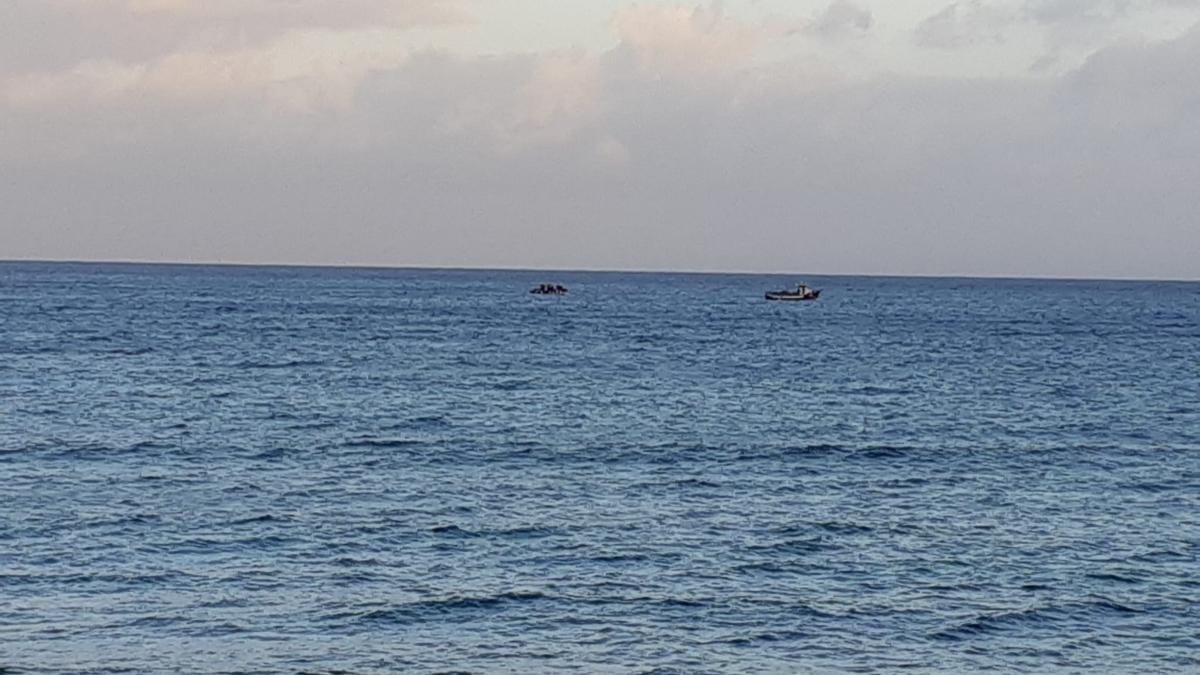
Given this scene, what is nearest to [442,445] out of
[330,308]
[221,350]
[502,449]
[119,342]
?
[502,449]

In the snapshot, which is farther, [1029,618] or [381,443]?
[381,443]

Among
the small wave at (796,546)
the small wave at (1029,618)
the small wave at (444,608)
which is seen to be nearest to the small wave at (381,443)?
the small wave at (796,546)

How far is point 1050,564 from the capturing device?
3481cm

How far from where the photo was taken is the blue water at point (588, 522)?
93.0ft

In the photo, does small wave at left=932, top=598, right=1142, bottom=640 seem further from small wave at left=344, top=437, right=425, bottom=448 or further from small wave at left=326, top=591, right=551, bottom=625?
small wave at left=344, top=437, right=425, bottom=448

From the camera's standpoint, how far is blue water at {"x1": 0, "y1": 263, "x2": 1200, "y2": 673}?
28.4m

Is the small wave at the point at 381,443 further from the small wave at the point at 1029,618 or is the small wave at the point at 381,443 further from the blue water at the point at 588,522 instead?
the small wave at the point at 1029,618

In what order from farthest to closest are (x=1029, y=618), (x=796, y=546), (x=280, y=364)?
1. (x=280, y=364)
2. (x=796, y=546)
3. (x=1029, y=618)

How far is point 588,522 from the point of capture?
3881 centimetres

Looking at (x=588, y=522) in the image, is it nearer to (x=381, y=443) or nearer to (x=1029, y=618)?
(x=1029, y=618)

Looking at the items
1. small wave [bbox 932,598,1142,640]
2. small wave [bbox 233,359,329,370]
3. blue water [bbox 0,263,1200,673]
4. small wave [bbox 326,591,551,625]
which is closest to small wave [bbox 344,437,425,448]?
blue water [bbox 0,263,1200,673]

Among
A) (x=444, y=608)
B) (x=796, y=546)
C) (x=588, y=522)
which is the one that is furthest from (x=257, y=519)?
(x=796, y=546)

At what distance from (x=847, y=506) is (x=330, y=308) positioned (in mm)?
146564

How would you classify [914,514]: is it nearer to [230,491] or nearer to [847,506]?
[847,506]
